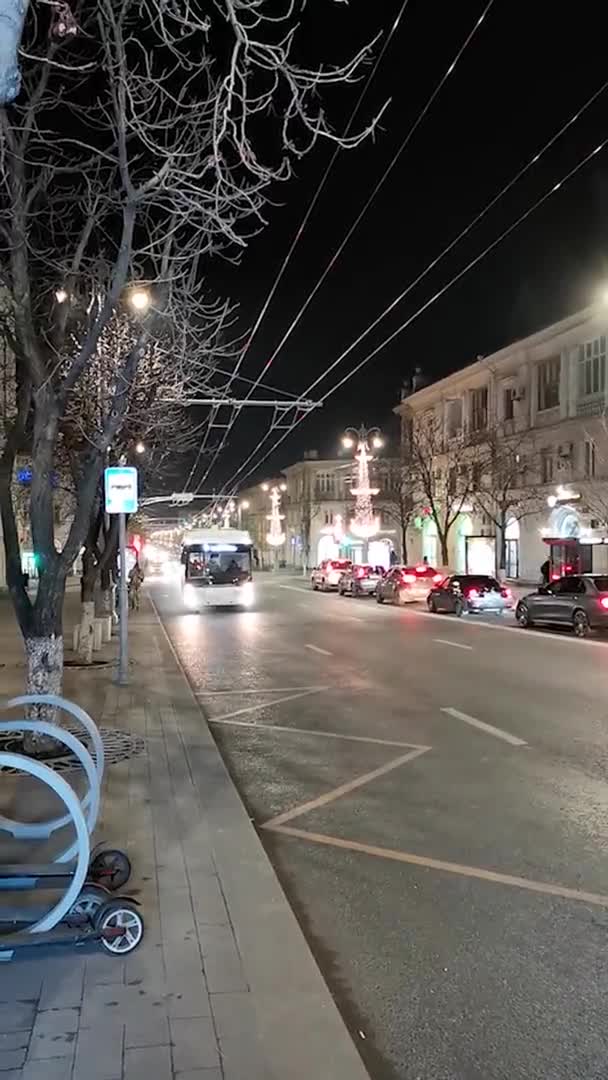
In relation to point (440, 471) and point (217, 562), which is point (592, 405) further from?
point (217, 562)

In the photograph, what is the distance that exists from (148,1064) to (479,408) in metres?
55.2

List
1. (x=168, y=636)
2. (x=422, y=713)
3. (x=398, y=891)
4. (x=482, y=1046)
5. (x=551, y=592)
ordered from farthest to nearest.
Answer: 1. (x=551, y=592)
2. (x=168, y=636)
3. (x=422, y=713)
4. (x=398, y=891)
5. (x=482, y=1046)

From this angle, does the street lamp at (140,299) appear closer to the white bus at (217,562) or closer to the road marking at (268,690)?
the road marking at (268,690)

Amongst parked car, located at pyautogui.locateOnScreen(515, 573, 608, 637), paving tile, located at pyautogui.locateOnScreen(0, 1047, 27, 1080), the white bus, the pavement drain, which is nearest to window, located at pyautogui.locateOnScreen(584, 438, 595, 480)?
the white bus

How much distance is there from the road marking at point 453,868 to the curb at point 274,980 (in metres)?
0.45

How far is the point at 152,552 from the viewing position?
16812 centimetres

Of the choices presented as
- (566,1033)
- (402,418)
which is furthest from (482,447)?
(566,1033)

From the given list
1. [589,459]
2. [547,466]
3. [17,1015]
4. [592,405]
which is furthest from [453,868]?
[547,466]

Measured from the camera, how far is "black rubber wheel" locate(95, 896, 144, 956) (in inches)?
160

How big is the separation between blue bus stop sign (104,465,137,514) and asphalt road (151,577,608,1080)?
2.98 metres

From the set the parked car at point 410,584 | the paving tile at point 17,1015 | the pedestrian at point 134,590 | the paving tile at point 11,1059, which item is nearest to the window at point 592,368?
the parked car at point 410,584

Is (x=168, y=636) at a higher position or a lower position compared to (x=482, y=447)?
lower

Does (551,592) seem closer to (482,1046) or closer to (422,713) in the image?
(422,713)

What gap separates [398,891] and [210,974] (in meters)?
1.65
